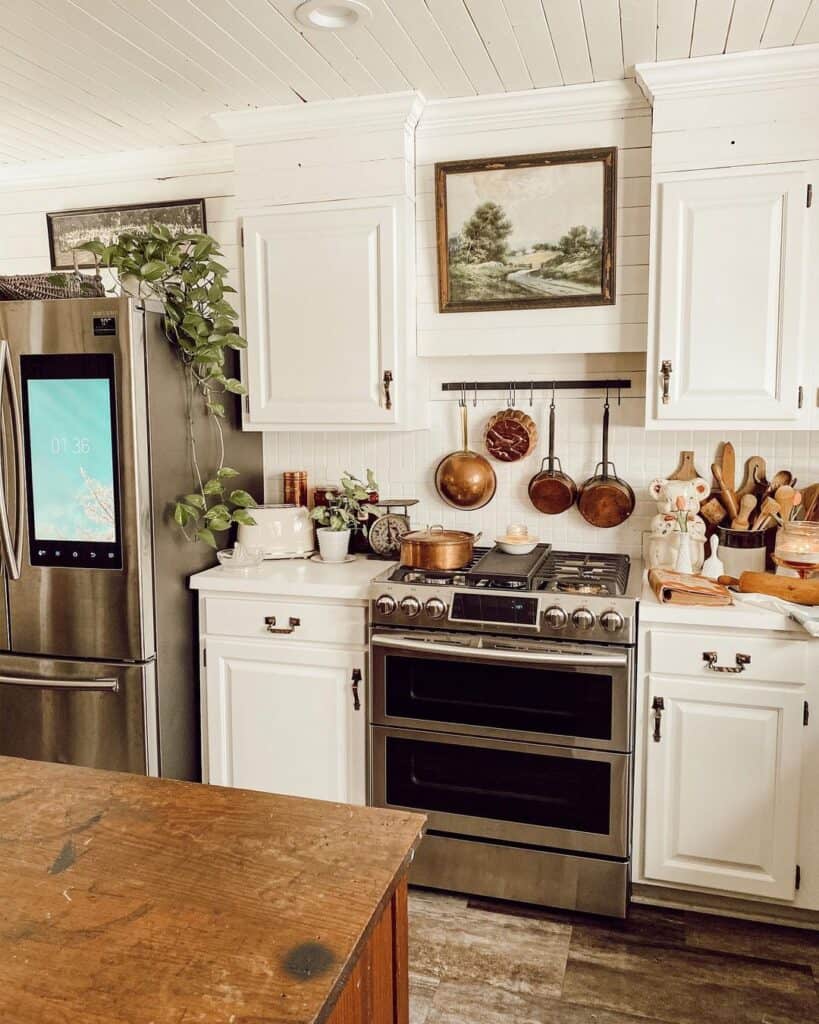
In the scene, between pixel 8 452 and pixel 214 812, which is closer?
pixel 214 812

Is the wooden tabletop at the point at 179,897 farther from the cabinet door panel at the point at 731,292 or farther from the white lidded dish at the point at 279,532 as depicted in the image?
the cabinet door panel at the point at 731,292

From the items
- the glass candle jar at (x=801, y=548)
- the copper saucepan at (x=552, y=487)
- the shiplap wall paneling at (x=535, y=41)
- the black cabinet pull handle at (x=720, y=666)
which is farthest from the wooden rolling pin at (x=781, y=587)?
the shiplap wall paneling at (x=535, y=41)

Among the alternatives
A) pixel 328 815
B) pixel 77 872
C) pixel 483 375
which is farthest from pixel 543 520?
pixel 77 872

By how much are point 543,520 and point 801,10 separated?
171 centimetres

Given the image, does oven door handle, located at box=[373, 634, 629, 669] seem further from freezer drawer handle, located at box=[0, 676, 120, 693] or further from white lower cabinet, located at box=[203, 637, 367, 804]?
freezer drawer handle, located at box=[0, 676, 120, 693]

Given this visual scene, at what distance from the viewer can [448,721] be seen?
2680 mm

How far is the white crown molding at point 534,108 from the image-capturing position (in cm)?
275

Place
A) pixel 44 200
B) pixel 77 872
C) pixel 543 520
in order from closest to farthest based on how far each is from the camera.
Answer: pixel 77 872
pixel 543 520
pixel 44 200

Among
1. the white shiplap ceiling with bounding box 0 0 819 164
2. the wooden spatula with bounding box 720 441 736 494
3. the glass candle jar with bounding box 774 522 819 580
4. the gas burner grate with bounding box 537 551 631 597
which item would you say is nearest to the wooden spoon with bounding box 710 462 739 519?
the wooden spatula with bounding box 720 441 736 494

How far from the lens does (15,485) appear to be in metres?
2.77

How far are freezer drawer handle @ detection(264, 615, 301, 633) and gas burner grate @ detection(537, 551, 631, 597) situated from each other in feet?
2.63

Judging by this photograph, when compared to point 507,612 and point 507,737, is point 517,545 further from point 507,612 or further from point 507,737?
point 507,737

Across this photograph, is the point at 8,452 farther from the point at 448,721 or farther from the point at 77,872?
the point at 77,872

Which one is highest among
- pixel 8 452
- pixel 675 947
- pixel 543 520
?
pixel 8 452
